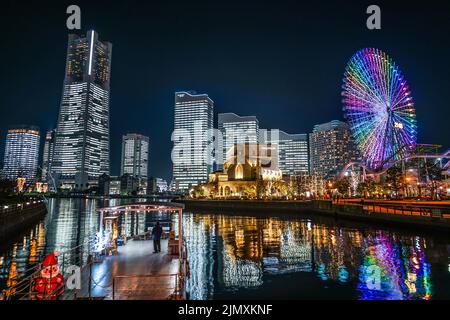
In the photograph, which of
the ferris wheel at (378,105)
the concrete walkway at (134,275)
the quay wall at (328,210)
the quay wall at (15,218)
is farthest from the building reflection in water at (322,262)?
the ferris wheel at (378,105)

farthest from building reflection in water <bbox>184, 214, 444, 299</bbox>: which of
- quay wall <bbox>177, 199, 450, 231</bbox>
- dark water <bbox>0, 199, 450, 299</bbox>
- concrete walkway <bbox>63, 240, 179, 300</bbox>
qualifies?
quay wall <bbox>177, 199, 450, 231</bbox>

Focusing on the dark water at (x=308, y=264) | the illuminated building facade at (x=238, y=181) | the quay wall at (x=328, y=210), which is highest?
the illuminated building facade at (x=238, y=181)

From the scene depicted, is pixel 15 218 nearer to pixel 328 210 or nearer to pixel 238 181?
pixel 328 210

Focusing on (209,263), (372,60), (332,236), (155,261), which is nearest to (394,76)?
(372,60)

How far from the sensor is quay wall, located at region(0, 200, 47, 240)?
38.0 m

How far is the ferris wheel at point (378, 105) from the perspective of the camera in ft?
222

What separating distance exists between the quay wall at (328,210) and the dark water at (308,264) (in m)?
2.17

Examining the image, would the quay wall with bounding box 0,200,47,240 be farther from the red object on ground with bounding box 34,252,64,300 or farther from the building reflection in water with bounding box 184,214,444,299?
the red object on ground with bounding box 34,252,64,300

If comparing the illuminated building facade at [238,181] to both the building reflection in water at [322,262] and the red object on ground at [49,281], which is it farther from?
the red object on ground at [49,281]

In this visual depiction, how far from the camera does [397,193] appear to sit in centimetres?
10231

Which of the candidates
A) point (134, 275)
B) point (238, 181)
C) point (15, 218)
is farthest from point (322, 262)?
point (238, 181)

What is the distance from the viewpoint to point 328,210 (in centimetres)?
6562

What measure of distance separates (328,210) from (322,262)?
4492 centimetres
